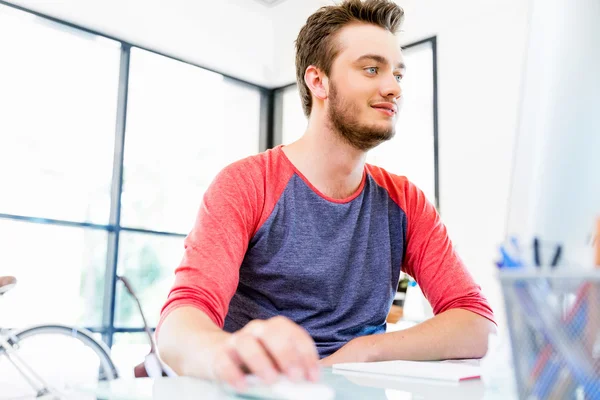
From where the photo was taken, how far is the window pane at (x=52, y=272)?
119 inches

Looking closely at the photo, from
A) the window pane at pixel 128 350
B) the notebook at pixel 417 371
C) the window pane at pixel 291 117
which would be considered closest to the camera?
the notebook at pixel 417 371

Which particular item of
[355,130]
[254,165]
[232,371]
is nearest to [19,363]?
[254,165]

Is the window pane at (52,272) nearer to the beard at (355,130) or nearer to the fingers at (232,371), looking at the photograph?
the beard at (355,130)

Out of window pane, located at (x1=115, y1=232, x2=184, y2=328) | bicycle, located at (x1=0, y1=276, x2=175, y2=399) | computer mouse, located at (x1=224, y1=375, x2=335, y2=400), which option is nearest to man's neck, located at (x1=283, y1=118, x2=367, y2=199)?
computer mouse, located at (x1=224, y1=375, x2=335, y2=400)

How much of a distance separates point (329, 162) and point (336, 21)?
410 mm

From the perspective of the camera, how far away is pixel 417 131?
3340mm

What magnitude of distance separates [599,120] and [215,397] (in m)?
0.37

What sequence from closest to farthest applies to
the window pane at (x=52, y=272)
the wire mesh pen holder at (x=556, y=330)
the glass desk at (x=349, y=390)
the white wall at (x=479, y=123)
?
the wire mesh pen holder at (x=556, y=330), the glass desk at (x=349, y=390), the white wall at (x=479, y=123), the window pane at (x=52, y=272)

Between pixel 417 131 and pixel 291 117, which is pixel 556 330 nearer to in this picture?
pixel 417 131

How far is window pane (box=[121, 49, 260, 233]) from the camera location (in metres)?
3.54

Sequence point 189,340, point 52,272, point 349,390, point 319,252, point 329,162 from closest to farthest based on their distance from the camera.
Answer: point 349,390 → point 189,340 → point 319,252 → point 329,162 → point 52,272

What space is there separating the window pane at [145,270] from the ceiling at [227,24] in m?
1.24

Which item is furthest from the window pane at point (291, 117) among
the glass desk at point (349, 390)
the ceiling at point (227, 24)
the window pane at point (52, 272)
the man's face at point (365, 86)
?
the glass desk at point (349, 390)

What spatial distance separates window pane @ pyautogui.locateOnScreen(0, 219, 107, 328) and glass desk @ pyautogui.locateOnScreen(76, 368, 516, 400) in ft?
9.06
